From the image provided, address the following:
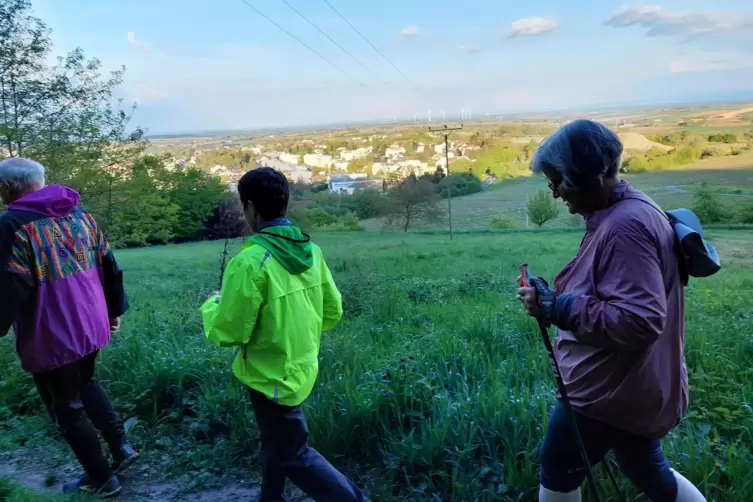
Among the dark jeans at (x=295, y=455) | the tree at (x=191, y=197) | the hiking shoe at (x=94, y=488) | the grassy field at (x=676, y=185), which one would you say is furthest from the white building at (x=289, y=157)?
the dark jeans at (x=295, y=455)

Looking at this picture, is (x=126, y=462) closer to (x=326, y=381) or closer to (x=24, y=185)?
(x=326, y=381)

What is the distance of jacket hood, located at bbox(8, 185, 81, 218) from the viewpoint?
2.82 meters

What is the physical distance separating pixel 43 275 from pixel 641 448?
2.81 metres

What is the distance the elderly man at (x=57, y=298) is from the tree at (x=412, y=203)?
39.6m

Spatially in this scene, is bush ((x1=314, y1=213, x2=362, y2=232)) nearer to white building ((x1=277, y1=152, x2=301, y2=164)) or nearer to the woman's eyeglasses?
white building ((x1=277, y1=152, x2=301, y2=164))

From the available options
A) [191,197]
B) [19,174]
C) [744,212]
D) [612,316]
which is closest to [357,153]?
[191,197]

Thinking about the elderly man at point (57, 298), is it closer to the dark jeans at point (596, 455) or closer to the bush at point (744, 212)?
the dark jeans at point (596, 455)

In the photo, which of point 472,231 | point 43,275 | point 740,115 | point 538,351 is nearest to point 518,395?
point 538,351

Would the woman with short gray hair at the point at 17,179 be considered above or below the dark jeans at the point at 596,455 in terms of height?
above

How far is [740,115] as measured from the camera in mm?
15898

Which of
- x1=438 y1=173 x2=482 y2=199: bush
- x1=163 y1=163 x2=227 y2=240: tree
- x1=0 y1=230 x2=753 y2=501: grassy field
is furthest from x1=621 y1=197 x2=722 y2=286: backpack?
x1=438 y1=173 x2=482 y2=199: bush

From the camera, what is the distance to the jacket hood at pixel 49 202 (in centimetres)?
282

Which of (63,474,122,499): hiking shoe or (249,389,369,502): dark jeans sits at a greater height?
(249,389,369,502): dark jeans

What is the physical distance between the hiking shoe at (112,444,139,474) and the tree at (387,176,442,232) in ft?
129
